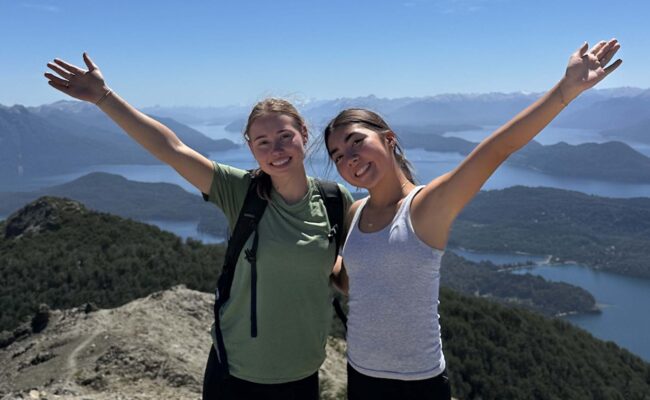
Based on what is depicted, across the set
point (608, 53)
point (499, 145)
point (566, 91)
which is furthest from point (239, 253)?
point (608, 53)

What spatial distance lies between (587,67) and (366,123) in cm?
106

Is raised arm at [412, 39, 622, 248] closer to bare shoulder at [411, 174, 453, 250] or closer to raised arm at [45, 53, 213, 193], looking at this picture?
bare shoulder at [411, 174, 453, 250]

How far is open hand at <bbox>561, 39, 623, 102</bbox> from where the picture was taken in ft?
7.66

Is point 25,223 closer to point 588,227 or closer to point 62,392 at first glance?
point 62,392

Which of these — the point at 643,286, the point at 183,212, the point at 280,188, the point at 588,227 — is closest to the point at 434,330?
the point at 280,188

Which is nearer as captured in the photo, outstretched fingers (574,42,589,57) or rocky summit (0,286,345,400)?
outstretched fingers (574,42,589,57)

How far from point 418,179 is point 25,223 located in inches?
1168

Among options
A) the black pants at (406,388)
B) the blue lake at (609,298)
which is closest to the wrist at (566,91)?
the black pants at (406,388)

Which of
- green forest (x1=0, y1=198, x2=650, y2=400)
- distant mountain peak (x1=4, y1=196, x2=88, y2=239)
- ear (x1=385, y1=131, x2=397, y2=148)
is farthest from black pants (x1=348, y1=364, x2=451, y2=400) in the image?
distant mountain peak (x1=4, y1=196, x2=88, y2=239)

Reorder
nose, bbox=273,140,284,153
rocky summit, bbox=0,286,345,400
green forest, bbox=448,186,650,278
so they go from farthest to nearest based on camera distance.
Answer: green forest, bbox=448,186,650,278, rocky summit, bbox=0,286,345,400, nose, bbox=273,140,284,153

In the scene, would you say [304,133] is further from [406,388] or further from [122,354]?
[122,354]

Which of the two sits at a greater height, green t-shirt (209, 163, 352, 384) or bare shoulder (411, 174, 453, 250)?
bare shoulder (411, 174, 453, 250)

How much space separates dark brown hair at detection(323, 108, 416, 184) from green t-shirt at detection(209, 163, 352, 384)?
1.56 feet

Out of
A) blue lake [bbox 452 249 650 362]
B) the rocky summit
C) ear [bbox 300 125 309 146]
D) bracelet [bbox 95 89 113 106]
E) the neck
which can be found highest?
bracelet [bbox 95 89 113 106]
